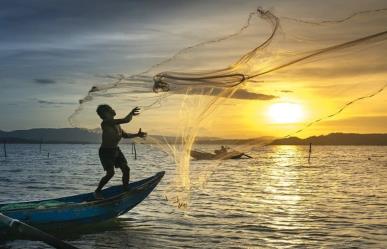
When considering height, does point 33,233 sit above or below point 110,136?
below

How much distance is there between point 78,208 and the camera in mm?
16203

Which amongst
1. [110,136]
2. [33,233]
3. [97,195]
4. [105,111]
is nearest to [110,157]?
[110,136]

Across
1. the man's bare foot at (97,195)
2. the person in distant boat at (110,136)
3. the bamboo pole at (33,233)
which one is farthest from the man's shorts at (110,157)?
the bamboo pole at (33,233)

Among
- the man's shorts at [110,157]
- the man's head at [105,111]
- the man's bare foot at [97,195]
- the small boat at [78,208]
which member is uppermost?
→ the man's head at [105,111]

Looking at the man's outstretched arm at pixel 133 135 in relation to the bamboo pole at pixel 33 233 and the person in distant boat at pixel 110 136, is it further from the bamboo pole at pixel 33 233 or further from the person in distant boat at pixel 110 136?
the bamboo pole at pixel 33 233

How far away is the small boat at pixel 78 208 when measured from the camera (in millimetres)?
15297

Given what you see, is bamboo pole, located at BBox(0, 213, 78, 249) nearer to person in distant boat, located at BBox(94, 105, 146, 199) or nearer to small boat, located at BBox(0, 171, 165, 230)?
small boat, located at BBox(0, 171, 165, 230)

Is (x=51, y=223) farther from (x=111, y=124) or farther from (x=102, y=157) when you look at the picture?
(x=111, y=124)

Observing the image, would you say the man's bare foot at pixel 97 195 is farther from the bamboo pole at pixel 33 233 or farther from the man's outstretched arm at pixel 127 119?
the bamboo pole at pixel 33 233

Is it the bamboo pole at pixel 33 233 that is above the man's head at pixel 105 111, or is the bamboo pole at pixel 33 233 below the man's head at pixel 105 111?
below

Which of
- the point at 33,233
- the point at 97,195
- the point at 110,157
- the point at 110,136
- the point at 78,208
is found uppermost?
the point at 110,136

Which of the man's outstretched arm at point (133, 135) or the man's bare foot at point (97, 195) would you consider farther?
the man's bare foot at point (97, 195)

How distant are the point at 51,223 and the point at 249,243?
5721 millimetres

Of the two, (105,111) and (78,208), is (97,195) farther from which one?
(105,111)
